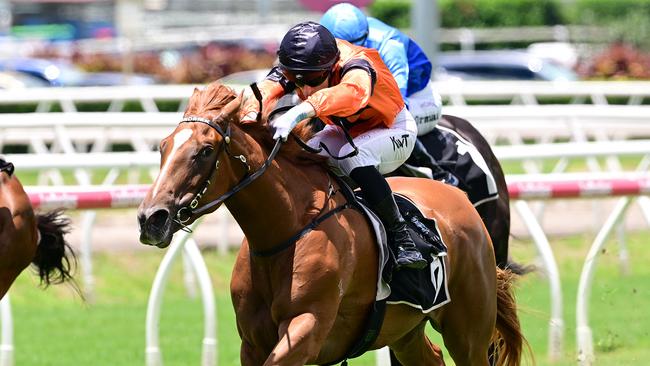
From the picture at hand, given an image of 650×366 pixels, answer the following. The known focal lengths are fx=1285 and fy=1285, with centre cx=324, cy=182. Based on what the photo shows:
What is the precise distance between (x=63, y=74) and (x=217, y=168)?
66.9ft

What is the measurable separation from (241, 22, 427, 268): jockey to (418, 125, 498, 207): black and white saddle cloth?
1342mm

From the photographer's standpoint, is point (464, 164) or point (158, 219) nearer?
point (158, 219)

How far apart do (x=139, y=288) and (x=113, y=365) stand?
3333mm

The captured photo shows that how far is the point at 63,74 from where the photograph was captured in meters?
24.2

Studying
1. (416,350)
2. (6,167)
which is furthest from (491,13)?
(416,350)

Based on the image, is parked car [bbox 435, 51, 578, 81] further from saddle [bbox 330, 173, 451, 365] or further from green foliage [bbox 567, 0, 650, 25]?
saddle [bbox 330, 173, 451, 365]

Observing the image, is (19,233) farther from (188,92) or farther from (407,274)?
(188,92)

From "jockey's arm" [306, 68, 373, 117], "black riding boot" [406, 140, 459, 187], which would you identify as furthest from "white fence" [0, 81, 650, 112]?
"jockey's arm" [306, 68, 373, 117]

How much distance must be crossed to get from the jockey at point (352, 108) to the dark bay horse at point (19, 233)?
167 cm

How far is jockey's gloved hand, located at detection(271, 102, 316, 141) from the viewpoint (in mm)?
4594

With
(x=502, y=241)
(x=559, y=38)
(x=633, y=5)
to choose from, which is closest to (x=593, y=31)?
(x=559, y=38)

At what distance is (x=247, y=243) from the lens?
15.8 feet

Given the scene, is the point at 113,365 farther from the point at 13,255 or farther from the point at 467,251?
the point at 467,251

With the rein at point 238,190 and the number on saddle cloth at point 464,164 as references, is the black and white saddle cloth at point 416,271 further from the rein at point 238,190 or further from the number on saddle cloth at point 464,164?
the number on saddle cloth at point 464,164
